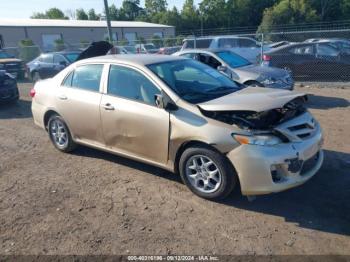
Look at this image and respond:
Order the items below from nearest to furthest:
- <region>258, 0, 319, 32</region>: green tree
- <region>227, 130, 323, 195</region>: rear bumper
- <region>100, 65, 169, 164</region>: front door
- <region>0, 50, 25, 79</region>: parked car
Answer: <region>227, 130, 323, 195</region>: rear bumper, <region>100, 65, 169, 164</region>: front door, <region>0, 50, 25, 79</region>: parked car, <region>258, 0, 319, 32</region>: green tree

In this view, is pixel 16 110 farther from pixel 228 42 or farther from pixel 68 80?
pixel 228 42

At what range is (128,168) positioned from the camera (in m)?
5.29

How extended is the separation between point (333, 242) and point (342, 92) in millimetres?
8098

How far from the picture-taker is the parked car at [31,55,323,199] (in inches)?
147

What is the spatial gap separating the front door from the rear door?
21 cm

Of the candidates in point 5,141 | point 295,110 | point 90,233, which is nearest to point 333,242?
point 295,110

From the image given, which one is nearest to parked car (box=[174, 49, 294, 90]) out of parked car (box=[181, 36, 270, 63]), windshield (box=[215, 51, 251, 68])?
windshield (box=[215, 51, 251, 68])

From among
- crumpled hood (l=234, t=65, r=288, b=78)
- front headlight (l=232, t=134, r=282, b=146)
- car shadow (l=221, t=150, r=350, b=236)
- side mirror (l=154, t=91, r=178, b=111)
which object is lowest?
car shadow (l=221, t=150, r=350, b=236)

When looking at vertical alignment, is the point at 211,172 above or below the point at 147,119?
below

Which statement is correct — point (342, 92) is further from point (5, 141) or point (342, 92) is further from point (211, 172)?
point (5, 141)

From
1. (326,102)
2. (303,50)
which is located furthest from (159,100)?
(303,50)

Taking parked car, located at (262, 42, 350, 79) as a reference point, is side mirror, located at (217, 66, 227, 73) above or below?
above

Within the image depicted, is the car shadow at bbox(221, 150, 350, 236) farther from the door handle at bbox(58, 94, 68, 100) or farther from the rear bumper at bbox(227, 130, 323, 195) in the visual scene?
the door handle at bbox(58, 94, 68, 100)

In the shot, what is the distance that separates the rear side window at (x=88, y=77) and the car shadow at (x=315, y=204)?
102 inches
